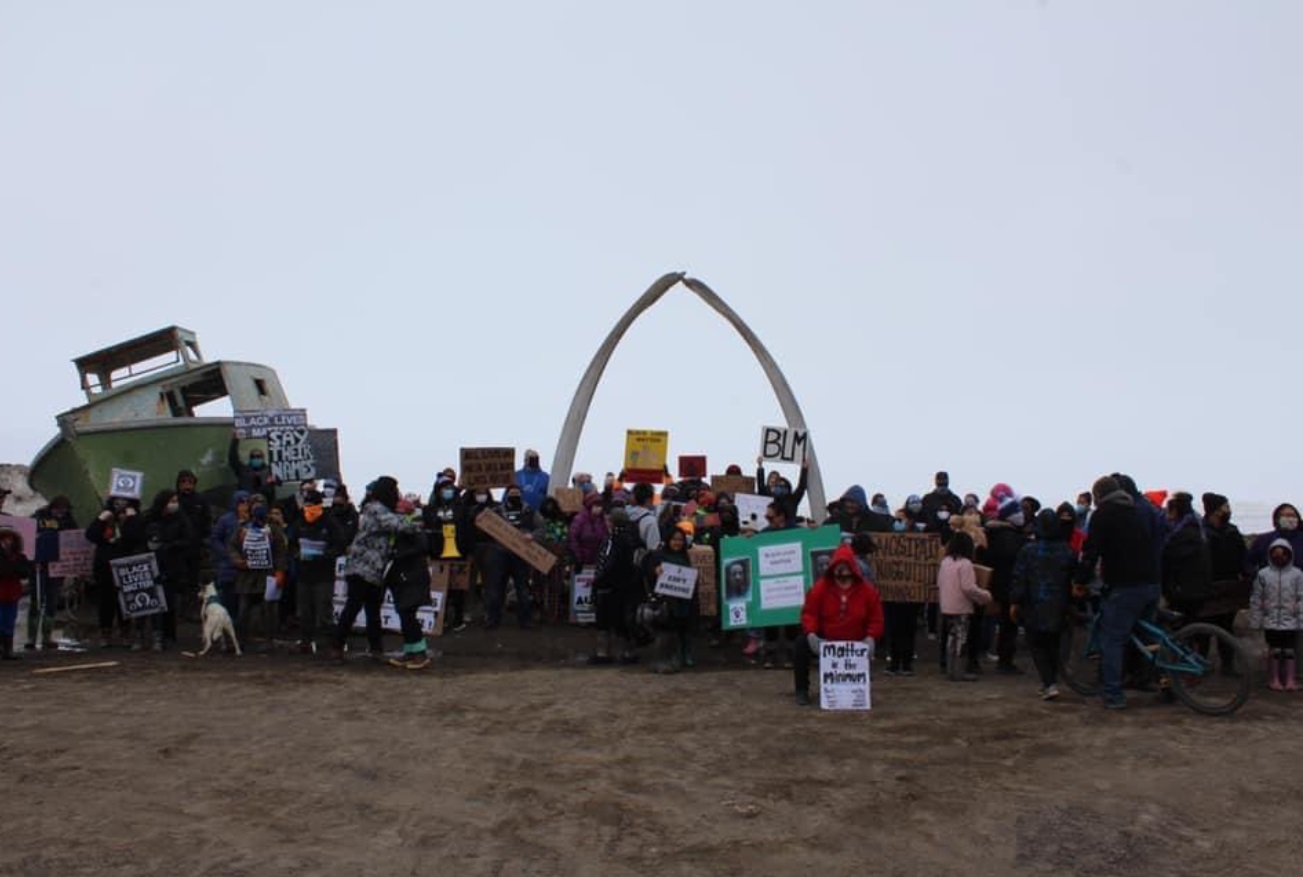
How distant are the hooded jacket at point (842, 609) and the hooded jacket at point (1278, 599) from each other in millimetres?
4079

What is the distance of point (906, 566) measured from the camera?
14055 millimetres

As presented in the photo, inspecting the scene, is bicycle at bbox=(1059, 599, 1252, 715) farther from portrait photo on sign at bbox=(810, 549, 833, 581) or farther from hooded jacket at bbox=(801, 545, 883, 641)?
portrait photo on sign at bbox=(810, 549, 833, 581)

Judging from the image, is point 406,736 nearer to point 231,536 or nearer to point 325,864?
Answer: point 325,864

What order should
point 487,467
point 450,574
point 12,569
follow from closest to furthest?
1. point 12,569
2. point 450,574
3. point 487,467

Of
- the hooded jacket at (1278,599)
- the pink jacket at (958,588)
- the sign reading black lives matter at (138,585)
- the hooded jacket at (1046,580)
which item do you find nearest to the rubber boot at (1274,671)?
the hooded jacket at (1278,599)

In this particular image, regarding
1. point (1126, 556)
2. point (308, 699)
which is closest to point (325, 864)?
point (308, 699)

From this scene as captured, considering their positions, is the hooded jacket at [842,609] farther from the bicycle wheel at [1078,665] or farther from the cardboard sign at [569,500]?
the cardboard sign at [569,500]

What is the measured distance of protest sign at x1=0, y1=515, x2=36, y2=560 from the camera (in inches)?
568

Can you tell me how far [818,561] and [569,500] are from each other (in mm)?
5374

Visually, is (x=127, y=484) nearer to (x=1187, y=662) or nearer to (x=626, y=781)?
(x=626, y=781)

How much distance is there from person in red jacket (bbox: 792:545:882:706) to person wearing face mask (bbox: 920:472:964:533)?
563cm

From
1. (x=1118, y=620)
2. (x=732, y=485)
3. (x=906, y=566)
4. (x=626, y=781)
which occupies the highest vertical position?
(x=732, y=485)

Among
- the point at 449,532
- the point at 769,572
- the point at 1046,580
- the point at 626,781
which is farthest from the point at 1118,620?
the point at 449,532

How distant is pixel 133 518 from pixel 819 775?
33.1 feet
